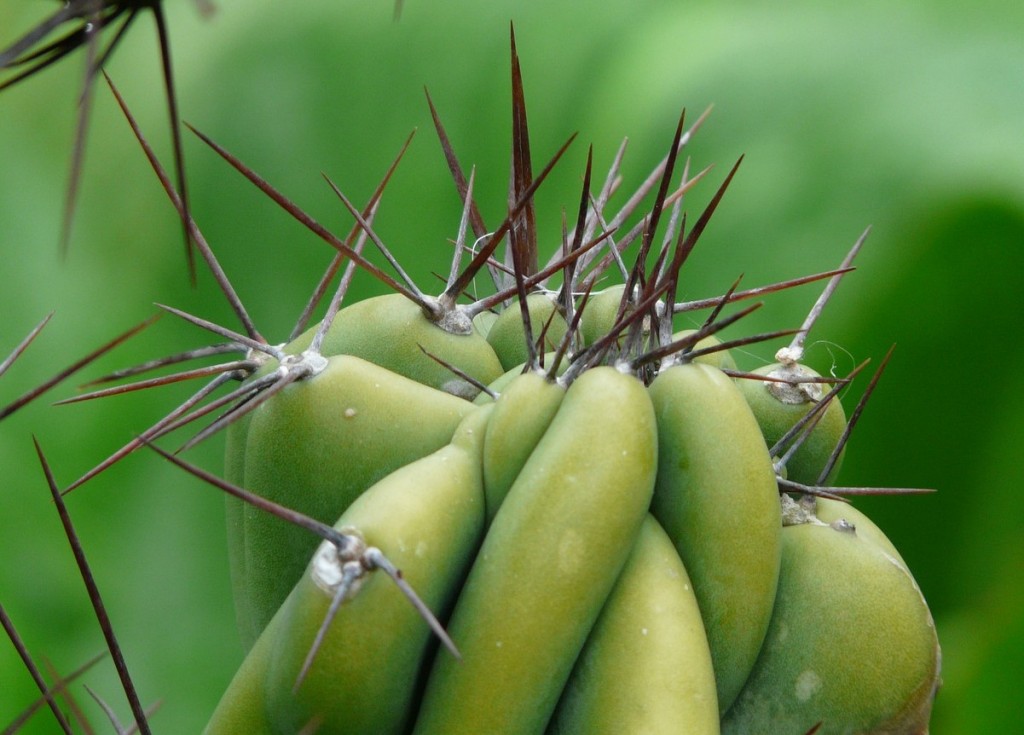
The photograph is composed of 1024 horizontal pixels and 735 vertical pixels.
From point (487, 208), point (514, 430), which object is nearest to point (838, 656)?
point (514, 430)

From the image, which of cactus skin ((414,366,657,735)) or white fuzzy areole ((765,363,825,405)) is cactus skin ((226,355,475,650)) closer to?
cactus skin ((414,366,657,735))

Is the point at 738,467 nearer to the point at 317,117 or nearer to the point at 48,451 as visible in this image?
the point at 48,451

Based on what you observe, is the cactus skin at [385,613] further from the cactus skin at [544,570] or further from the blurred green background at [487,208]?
the blurred green background at [487,208]

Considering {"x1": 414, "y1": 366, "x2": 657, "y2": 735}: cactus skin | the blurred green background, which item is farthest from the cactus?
the blurred green background

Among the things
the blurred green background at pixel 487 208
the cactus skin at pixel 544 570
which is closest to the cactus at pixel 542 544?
the cactus skin at pixel 544 570

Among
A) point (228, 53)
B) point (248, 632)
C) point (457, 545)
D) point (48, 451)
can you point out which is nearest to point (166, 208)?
point (228, 53)

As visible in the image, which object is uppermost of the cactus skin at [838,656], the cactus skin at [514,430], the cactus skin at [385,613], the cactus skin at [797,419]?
the cactus skin at [514,430]

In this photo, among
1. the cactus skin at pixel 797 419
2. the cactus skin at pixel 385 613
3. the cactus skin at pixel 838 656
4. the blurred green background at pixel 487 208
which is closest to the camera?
the cactus skin at pixel 385 613
